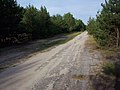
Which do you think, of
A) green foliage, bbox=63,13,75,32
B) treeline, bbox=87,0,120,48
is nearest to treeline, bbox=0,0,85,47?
treeline, bbox=87,0,120,48

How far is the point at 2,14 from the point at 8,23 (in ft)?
6.57

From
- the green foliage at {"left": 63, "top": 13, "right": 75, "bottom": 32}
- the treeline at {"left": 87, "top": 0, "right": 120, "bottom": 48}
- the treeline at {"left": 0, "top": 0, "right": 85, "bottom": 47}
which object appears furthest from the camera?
the green foliage at {"left": 63, "top": 13, "right": 75, "bottom": 32}

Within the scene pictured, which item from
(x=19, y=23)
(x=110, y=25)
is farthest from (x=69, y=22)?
(x=110, y=25)

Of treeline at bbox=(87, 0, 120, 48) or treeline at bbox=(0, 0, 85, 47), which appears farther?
treeline at bbox=(0, 0, 85, 47)

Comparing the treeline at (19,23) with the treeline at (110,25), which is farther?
the treeline at (19,23)

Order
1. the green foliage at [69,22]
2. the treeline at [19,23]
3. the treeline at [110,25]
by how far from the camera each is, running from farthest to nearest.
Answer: the green foliage at [69,22] < the treeline at [19,23] < the treeline at [110,25]

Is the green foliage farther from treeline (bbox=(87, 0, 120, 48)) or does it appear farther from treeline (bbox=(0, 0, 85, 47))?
treeline (bbox=(87, 0, 120, 48))

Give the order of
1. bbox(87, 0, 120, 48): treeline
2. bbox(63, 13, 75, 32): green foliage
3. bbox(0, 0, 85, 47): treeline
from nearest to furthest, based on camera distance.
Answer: bbox(87, 0, 120, 48): treeline → bbox(0, 0, 85, 47): treeline → bbox(63, 13, 75, 32): green foliage

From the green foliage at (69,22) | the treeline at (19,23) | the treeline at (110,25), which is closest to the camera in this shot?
the treeline at (110,25)

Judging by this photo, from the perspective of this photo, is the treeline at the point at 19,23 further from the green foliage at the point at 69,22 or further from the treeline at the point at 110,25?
the green foliage at the point at 69,22

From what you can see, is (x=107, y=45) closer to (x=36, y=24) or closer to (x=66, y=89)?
(x=66, y=89)

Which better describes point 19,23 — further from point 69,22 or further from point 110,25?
point 69,22

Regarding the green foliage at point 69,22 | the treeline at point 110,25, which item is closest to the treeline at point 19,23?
the treeline at point 110,25

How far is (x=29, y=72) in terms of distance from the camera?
15.6 meters
